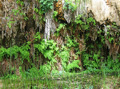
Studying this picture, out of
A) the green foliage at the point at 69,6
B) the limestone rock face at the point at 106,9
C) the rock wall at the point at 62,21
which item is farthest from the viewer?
the green foliage at the point at 69,6

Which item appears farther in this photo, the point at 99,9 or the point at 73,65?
the point at 73,65

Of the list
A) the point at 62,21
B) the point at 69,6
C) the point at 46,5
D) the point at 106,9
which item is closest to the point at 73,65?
the point at 62,21

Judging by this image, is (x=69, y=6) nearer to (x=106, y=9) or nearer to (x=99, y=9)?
(x=99, y=9)

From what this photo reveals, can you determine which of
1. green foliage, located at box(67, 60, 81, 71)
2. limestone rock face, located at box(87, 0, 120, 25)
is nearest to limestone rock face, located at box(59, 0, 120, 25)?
limestone rock face, located at box(87, 0, 120, 25)

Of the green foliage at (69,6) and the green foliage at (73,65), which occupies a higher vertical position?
the green foliage at (69,6)

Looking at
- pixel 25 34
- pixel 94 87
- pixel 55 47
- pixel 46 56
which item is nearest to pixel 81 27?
pixel 55 47

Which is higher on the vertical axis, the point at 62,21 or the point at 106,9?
the point at 106,9

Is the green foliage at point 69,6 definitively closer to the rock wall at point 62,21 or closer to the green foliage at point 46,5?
the rock wall at point 62,21

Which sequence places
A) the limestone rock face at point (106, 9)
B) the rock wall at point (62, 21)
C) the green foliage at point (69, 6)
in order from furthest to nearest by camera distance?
the green foliage at point (69, 6) < the limestone rock face at point (106, 9) < the rock wall at point (62, 21)

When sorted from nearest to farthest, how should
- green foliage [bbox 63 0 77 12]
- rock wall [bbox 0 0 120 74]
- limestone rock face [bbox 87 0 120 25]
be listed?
rock wall [bbox 0 0 120 74] → limestone rock face [bbox 87 0 120 25] → green foliage [bbox 63 0 77 12]

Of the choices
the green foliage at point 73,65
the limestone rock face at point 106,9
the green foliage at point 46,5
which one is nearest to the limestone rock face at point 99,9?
the limestone rock face at point 106,9

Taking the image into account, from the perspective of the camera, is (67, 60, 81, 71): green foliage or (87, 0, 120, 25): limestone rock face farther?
(67, 60, 81, 71): green foliage

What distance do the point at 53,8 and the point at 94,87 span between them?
441 centimetres

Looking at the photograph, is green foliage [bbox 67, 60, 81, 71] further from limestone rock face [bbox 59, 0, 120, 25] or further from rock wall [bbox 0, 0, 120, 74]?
limestone rock face [bbox 59, 0, 120, 25]
